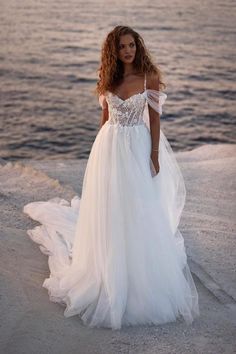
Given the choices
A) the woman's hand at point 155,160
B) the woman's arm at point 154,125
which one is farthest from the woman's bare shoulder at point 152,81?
the woman's hand at point 155,160

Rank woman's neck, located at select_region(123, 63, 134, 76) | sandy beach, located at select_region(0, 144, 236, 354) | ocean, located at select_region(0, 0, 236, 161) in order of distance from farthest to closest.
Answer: ocean, located at select_region(0, 0, 236, 161), woman's neck, located at select_region(123, 63, 134, 76), sandy beach, located at select_region(0, 144, 236, 354)

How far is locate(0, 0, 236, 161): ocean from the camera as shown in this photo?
437 inches

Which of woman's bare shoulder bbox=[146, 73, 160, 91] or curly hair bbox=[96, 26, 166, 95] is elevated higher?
curly hair bbox=[96, 26, 166, 95]

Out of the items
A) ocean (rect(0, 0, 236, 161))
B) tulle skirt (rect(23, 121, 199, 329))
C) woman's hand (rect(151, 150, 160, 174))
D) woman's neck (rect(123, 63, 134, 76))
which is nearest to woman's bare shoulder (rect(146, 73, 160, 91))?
woman's neck (rect(123, 63, 134, 76))

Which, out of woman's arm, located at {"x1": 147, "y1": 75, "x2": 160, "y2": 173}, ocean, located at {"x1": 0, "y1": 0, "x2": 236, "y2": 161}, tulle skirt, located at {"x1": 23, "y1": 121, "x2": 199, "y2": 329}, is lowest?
ocean, located at {"x1": 0, "y1": 0, "x2": 236, "y2": 161}

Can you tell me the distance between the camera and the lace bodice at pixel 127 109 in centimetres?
376

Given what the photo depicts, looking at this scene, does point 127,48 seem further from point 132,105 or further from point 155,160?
point 155,160

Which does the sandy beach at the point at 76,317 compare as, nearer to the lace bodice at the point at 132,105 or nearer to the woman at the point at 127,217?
the woman at the point at 127,217

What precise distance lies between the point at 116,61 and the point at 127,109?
1.01ft

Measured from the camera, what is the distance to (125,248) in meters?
3.77

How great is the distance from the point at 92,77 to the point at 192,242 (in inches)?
386

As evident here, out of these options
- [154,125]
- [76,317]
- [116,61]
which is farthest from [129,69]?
[76,317]

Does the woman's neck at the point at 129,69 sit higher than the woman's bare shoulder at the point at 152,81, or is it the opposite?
the woman's neck at the point at 129,69

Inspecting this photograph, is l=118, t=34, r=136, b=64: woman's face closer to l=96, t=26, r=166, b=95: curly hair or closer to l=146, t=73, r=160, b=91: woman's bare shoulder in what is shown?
l=96, t=26, r=166, b=95: curly hair
